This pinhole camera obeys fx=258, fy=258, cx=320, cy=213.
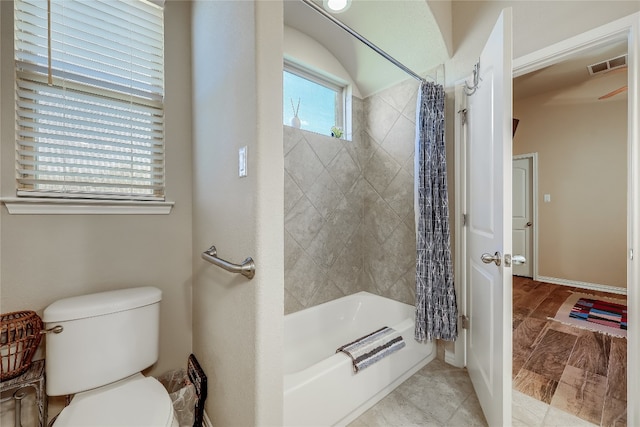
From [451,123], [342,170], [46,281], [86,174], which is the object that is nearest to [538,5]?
[451,123]

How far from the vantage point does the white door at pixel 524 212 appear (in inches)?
166

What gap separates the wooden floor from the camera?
1.51m

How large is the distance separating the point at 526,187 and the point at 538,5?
360 cm

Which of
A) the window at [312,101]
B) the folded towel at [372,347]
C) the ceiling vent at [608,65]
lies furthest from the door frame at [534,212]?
the folded towel at [372,347]

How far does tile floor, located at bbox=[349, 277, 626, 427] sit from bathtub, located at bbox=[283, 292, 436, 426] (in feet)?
0.28

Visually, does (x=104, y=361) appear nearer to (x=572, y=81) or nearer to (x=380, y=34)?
(x=380, y=34)

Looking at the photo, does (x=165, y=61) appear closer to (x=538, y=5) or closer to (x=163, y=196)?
(x=163, y=196)

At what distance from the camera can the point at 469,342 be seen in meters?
1.74

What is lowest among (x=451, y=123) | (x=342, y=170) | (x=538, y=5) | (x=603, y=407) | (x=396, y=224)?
(x=603, y=407)

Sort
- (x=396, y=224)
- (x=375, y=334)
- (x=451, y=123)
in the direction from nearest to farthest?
(x=375, y=334), (x=451, y=123), (x=396, y=224)

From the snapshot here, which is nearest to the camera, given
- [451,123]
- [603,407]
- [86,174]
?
[86,174]

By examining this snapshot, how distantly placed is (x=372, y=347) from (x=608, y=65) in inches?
159

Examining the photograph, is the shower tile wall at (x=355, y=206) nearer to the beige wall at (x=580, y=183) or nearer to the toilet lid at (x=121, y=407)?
the toilet lid at (x=121, y=407)

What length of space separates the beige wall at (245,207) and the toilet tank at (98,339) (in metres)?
0.30
